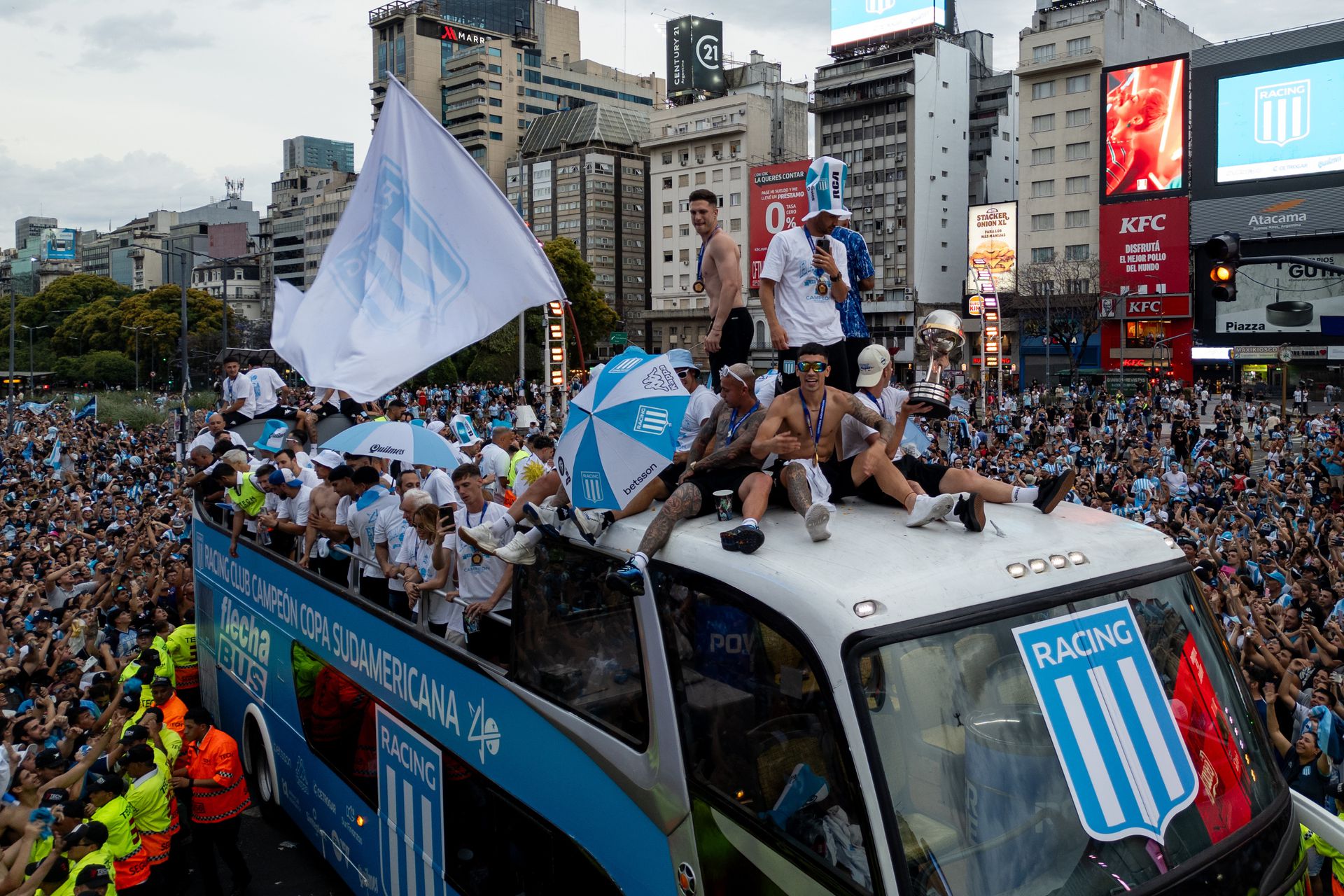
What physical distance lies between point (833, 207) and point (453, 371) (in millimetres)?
64332

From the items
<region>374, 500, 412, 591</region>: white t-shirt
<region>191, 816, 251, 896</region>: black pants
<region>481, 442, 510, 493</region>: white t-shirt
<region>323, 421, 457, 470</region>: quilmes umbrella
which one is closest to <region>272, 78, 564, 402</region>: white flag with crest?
<region>323, 421, 457, 470</region>: quilmes umbrella

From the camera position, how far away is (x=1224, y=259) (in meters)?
15.0

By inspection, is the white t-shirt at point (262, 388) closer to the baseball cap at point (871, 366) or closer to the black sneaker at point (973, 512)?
the baseball cap at point (871, 366)

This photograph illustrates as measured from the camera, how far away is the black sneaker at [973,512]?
437 centimetres

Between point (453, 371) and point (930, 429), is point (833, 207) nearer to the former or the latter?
point (930, 429)

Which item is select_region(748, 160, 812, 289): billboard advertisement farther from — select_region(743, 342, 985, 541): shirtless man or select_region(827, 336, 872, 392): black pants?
select_region(743, 342, 985, 541): shirtless man

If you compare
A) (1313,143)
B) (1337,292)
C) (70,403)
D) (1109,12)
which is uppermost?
(1109,12)

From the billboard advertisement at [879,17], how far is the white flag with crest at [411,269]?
88.2 metres

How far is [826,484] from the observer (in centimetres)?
499

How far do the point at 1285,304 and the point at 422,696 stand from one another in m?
61.9

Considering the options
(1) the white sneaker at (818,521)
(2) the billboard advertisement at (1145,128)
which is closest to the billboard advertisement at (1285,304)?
(2) the billboard advertisement at (1145,128)

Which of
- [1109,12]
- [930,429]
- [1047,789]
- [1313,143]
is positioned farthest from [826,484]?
[1109,12]

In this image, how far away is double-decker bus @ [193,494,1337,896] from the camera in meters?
3.62

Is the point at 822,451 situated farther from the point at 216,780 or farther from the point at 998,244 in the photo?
the point at 998,244
